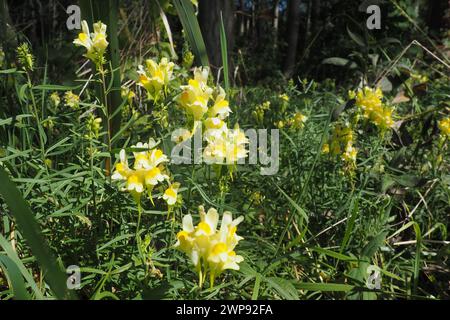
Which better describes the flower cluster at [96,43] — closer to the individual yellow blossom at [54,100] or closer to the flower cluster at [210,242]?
the flower cluster at [210,242]

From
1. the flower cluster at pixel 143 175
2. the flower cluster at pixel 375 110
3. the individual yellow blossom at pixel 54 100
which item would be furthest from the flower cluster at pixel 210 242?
the individual yellow blossom at pixel 54 100

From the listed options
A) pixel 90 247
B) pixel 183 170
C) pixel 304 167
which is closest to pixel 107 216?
pixel 90 247

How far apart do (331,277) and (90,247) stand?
654mm

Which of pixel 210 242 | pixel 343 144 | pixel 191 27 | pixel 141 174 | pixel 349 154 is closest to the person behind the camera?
pixel 210 242

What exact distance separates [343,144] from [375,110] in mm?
166

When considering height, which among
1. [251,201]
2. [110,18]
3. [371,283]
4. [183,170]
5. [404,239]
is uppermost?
[110,18]

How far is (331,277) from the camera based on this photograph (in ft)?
4.42

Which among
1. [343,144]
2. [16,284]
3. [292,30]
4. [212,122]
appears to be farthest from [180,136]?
[292,30]

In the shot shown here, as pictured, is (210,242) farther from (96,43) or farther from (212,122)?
(96,43)

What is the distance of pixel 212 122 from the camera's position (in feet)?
3.75

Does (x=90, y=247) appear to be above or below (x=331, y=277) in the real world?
above

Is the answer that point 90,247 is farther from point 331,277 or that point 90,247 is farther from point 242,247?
point 331,277

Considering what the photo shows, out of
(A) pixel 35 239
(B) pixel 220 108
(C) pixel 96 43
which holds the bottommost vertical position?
(A) pixel 35 239
